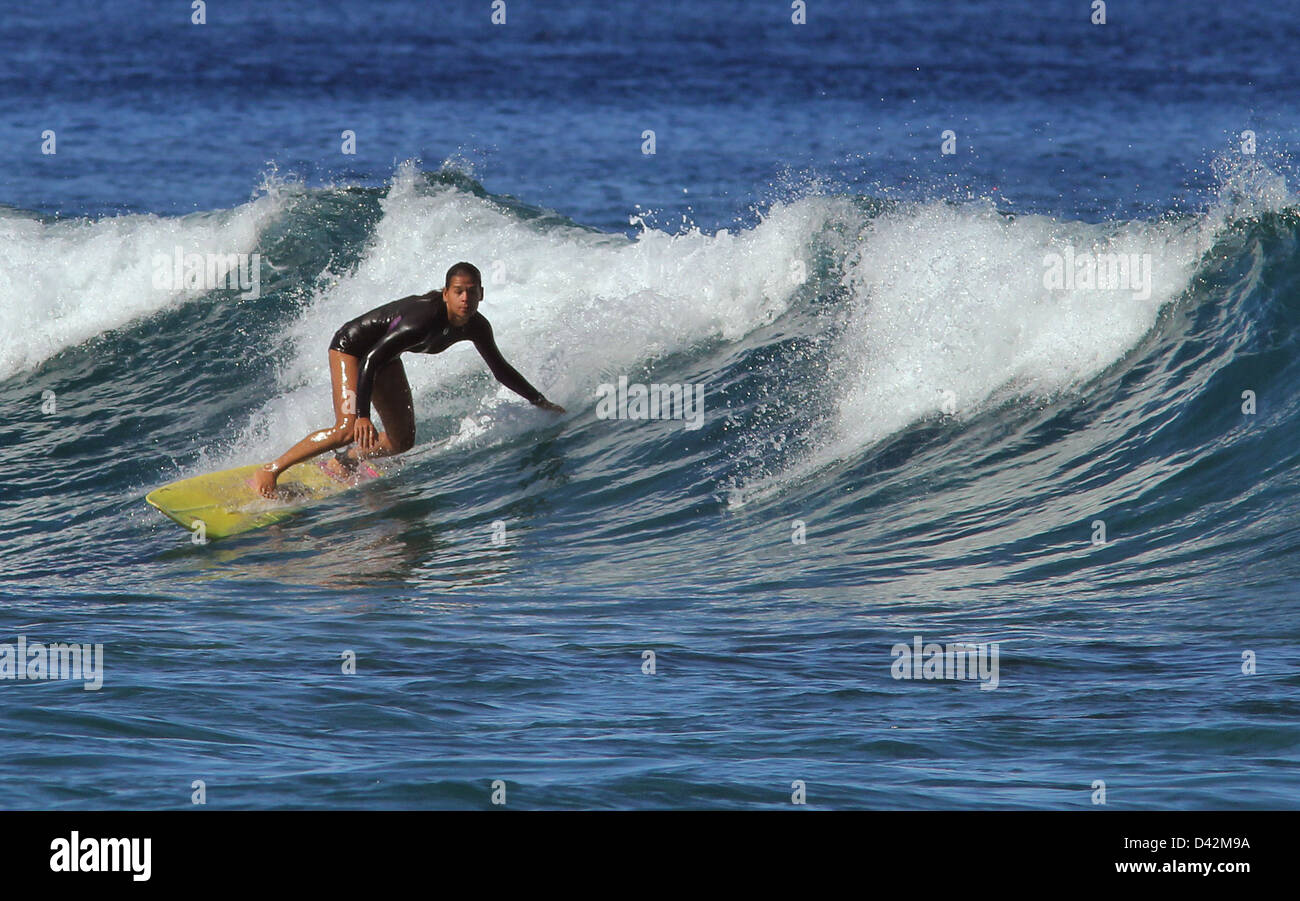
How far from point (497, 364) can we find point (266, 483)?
1.61 metres

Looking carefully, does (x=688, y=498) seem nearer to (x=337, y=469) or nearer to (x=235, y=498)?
(x=337, y=469)

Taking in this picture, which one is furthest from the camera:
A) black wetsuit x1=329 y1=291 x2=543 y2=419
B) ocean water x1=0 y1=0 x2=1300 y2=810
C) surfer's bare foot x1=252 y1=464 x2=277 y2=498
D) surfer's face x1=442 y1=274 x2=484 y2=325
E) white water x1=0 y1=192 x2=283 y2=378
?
white water x1=0 y1=192 x2=283 y2=378

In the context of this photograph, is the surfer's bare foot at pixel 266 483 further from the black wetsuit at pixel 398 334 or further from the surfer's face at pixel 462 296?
the surfer's face at pixel 462 296

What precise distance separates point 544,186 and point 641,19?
781 inches

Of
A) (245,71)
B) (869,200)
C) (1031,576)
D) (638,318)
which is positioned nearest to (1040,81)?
(245,71)

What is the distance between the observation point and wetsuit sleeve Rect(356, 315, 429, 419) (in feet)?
30.4

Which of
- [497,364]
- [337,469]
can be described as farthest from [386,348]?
[337,469]

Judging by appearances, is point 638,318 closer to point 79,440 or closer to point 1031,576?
point 79,440

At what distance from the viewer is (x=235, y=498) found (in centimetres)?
934

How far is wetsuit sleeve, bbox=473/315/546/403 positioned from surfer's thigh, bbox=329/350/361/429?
2.50 ft

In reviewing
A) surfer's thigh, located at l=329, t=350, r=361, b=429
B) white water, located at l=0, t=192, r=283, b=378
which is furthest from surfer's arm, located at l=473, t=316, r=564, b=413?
white water, located at l=0, t=192, r=283, b=378

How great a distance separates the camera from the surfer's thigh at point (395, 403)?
9.82 metres

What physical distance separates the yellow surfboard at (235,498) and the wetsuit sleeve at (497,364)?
45.7 inches

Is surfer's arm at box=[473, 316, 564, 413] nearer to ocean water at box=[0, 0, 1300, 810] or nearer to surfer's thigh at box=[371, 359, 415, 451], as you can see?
ocean water at box=[0, 0, 1300, 810]
